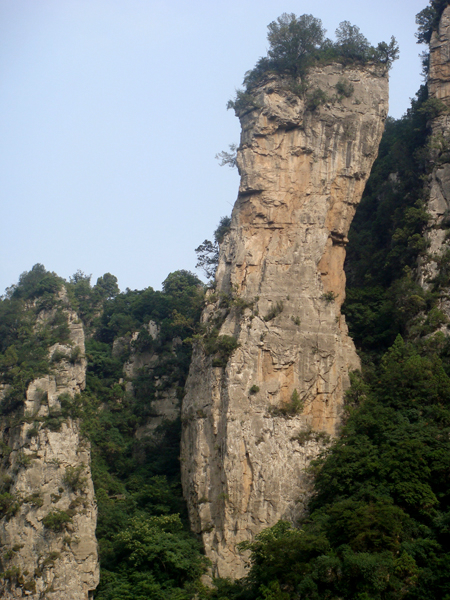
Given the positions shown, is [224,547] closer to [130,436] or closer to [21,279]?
[130,436]

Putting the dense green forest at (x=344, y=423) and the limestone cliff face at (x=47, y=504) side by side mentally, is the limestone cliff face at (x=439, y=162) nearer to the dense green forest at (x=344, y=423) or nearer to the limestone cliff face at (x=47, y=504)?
the dense green forest at (x=344, y=423)

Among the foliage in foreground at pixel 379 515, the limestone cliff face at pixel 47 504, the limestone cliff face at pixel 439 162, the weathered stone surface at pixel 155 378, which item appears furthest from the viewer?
the weathered stone surface at pixel 155 378

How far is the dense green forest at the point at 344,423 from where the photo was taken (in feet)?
Answer: 64.6

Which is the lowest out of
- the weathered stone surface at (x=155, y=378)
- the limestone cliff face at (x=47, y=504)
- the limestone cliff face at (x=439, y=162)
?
the limestone cliff face at (x=47, y=504)

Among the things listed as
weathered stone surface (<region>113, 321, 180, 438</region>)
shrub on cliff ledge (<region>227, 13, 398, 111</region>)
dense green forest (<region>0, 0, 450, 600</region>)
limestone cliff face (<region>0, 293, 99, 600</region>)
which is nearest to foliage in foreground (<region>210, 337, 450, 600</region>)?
dense green forest (<region>0, 0, 450, 600</region>)

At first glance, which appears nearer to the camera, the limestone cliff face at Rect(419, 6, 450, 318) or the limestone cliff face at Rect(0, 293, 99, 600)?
the limestone cliff face at Rect(0, 293, 99, 600)

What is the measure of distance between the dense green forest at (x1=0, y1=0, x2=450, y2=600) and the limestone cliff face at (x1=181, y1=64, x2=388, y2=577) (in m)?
1.01

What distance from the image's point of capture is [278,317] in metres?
26.8

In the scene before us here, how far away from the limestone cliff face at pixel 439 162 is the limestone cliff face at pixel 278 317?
2652mm

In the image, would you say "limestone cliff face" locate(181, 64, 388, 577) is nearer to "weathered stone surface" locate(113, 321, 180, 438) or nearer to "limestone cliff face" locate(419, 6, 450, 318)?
"limestone cliff face" locate(419, 6, 450, 318)

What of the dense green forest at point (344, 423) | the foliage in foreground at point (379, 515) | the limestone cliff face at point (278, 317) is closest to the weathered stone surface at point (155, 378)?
the dense green forest at point (344, 423)

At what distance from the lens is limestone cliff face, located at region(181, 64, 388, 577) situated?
2439 centimetres

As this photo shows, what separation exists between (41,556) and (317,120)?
1928cm

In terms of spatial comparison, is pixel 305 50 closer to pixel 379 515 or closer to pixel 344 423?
pixel 344 423
